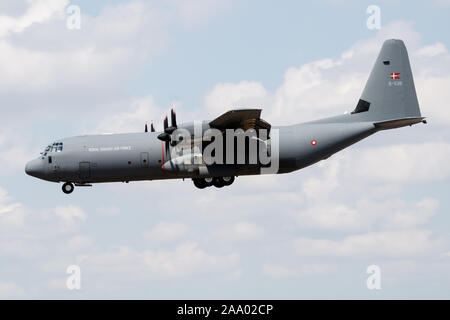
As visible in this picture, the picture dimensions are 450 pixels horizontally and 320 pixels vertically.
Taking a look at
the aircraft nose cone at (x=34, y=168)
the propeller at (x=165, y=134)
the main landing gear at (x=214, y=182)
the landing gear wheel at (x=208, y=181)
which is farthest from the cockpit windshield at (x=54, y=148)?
the landing gear wheel at (x=208, y=181)

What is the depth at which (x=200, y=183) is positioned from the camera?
118 feet

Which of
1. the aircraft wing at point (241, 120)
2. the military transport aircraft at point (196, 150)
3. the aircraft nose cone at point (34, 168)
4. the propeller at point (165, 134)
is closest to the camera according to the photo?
the aircraft wing at point (241, 120)

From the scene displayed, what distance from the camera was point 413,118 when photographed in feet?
114

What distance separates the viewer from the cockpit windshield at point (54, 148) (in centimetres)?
3462

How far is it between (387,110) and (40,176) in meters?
18.4

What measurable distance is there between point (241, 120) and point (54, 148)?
32.5 feet

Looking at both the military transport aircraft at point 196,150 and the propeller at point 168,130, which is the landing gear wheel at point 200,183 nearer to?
the military transport aircraft at point 196,150

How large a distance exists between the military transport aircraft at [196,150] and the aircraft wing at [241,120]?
53mm

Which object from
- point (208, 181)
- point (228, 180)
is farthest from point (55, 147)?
point (228, 180)

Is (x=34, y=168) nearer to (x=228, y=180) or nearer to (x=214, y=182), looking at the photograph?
(x=214, y=182)

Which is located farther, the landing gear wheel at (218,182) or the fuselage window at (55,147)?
the landing gear wheel at (218,182)

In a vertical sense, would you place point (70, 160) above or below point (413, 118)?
below

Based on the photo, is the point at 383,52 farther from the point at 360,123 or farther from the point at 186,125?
the point at 186,125

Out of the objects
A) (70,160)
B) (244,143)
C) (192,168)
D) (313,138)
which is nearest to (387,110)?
(313,138)
